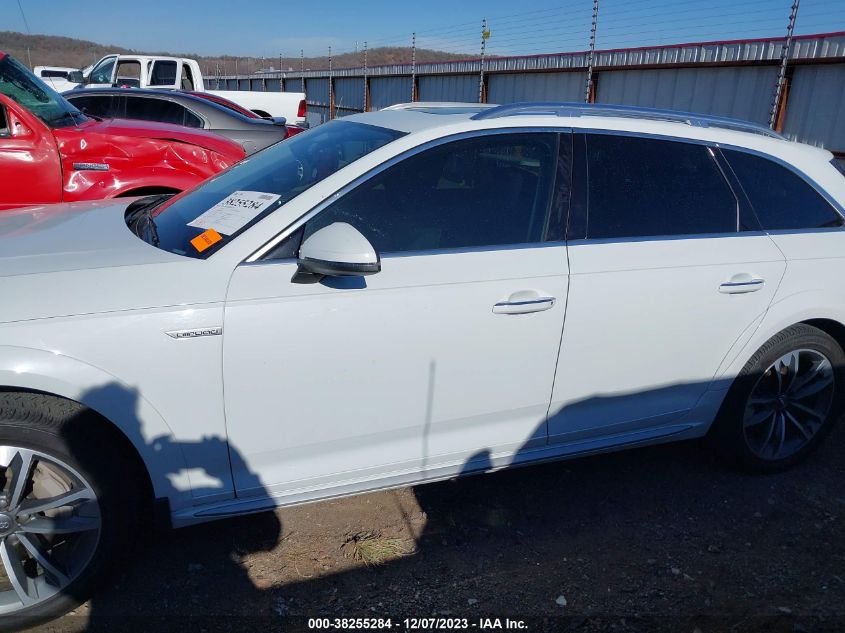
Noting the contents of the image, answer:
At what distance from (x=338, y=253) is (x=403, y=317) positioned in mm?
367

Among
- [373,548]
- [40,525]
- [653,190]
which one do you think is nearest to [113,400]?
[40,525]

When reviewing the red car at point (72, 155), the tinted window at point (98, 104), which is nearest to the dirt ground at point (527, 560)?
the red car at point (72, 155)

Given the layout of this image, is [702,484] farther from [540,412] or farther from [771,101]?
[771,101]

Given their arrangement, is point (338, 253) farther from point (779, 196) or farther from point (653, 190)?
point (779, 196)

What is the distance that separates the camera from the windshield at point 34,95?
4.90m

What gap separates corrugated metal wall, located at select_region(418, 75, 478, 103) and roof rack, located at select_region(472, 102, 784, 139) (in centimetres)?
1240

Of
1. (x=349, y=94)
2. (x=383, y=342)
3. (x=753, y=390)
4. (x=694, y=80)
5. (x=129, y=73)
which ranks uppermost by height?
(x=694, y=80)

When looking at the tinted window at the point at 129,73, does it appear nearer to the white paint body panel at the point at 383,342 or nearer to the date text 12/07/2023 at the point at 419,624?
the white paint body panel at the point at 383,342

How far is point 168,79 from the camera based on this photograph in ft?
49.0

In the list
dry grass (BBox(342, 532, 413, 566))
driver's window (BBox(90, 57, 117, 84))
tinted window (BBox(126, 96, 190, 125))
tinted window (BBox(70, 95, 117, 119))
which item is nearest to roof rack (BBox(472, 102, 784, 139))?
dry grass (BBox(342, 532, 413, 566))

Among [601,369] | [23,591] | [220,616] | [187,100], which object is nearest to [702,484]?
[601,369]

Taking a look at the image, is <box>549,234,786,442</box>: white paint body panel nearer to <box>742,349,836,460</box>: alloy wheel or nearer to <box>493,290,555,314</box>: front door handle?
<box>493,290,555,314</box>: front door handle

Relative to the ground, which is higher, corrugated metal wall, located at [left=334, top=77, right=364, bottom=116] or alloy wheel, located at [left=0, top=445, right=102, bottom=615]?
corrugated metal wall, located at [left=334, top=77, right=364, bottom=116]

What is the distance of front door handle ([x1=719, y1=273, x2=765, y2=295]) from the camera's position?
3.00m
